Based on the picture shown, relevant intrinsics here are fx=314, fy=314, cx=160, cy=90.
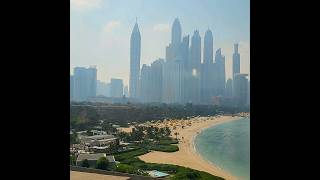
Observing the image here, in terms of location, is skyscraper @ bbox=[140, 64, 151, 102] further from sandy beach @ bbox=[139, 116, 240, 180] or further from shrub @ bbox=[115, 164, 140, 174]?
sandy beach @ bbox=[139, 116, 240, 180]

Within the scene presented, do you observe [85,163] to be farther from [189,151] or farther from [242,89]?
[242,89]

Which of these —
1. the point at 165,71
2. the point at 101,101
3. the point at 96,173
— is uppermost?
the point at 165,71

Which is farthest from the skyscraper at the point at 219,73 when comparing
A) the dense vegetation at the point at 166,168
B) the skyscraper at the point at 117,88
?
the skyscraper at the point at 117,88

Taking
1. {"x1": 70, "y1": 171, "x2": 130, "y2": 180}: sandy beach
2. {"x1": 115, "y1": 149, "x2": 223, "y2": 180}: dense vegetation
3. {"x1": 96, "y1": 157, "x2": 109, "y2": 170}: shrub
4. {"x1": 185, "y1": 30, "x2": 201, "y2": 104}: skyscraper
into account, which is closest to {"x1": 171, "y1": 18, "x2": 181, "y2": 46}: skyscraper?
{"x1": 185, "y1": 30, "x2": 201, "y2": 104}: skyscraper
